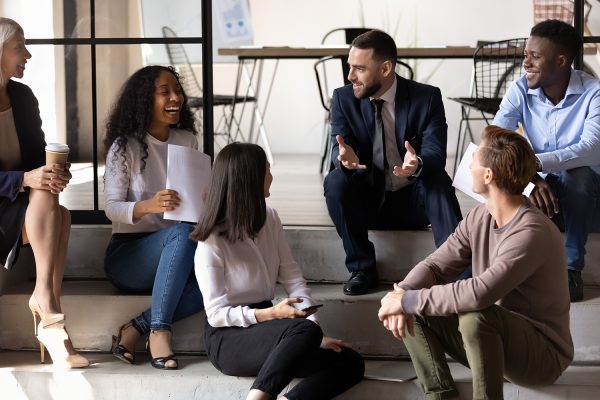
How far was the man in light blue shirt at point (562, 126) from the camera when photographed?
3.22m

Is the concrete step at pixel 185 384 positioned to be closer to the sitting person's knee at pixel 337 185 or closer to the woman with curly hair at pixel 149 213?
the woman with curly hair at pixel 149 213

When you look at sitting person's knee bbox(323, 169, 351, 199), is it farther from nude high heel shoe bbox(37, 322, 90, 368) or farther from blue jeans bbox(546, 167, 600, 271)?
nude high heel shoe bbox(37, 322, 90, 368)

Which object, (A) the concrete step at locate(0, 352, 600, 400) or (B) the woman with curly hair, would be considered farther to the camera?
Answer: (B) the woman with curly hair

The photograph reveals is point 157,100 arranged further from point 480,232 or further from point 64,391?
point 480,232

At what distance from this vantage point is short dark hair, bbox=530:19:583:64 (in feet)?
11.0

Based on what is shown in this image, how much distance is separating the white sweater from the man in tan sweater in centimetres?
103

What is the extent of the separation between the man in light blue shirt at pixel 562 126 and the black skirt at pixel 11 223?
1.73m

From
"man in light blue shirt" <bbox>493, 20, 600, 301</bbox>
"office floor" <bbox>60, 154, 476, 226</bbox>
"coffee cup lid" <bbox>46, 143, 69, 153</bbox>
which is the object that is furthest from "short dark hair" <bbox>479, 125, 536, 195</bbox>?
"coffee cup lid" <bbox>46, 143, 69, 153</bbox>

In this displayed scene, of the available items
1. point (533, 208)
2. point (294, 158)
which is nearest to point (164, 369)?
point (533, 208)

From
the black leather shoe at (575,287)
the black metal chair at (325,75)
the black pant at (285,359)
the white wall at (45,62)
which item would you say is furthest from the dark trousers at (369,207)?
the black metal chair at (325,75)

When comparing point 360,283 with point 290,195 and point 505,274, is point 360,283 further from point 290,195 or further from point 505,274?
point 290,195

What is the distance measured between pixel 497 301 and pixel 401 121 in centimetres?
96

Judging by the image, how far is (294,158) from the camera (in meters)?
7.47

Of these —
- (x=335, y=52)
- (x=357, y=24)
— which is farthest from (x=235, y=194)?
(x=357, y=24)
